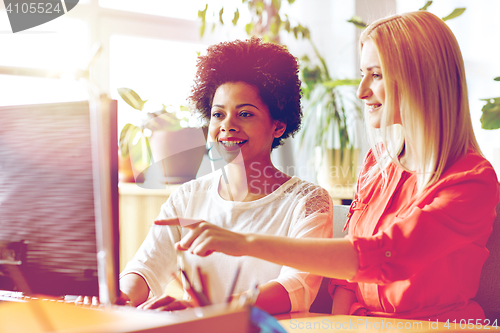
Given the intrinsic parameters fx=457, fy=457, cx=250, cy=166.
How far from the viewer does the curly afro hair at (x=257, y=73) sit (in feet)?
4.08

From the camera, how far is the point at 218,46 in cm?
134

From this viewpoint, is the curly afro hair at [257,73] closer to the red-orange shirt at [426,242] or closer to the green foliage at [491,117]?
the red-orange shirt at [426,242]

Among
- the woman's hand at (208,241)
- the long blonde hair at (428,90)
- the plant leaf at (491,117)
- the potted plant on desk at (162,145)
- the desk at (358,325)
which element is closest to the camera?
the woman's hand at (208,241)

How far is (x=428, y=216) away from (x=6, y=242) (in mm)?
687

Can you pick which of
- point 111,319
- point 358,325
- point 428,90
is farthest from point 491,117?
point 111,319

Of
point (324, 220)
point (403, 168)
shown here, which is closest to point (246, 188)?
point (324, 220)

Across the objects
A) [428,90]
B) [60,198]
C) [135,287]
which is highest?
[428,90]

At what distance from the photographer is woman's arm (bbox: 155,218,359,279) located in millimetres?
708

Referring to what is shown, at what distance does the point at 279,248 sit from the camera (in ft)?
2.50

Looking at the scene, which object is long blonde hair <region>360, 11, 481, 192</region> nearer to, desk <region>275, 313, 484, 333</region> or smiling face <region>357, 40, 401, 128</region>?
smiling face <region>357, 40, 401, 128</region>

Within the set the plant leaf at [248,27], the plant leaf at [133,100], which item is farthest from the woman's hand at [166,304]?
the plant leaf at [248,27]

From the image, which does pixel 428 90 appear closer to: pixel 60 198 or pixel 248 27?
pixel 60 198

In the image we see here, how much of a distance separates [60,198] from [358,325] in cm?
57

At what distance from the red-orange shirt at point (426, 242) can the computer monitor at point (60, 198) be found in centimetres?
46
